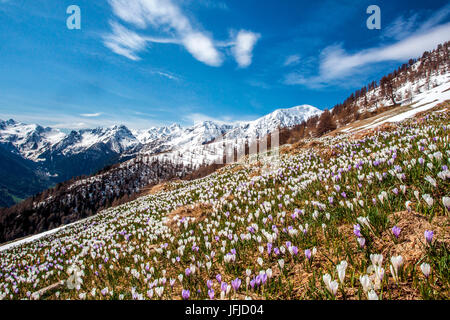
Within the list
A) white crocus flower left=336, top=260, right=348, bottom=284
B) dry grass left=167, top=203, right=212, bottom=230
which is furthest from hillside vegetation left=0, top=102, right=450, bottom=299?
dry grass left=167, top=203, right=212, bottom=230

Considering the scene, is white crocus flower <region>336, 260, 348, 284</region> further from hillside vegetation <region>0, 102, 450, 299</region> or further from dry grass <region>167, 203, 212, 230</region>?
dry grass <region>167, 203, 212, 230</region>

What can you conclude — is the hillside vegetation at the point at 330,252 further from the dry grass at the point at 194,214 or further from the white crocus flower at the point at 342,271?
the dry grass at the point at 194,214

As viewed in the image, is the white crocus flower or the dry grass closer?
the white crocus flower

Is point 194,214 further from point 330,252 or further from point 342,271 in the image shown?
point 342,271

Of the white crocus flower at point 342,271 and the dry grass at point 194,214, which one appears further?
the dry grass at point 194,214

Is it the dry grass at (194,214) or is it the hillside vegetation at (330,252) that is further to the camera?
the dry grass at (194,214)

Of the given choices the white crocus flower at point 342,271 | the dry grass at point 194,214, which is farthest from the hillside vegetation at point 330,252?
the dry grass at point 194,214

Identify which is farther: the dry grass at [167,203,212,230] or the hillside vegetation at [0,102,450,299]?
the dry grass at [167,203,212,230]
